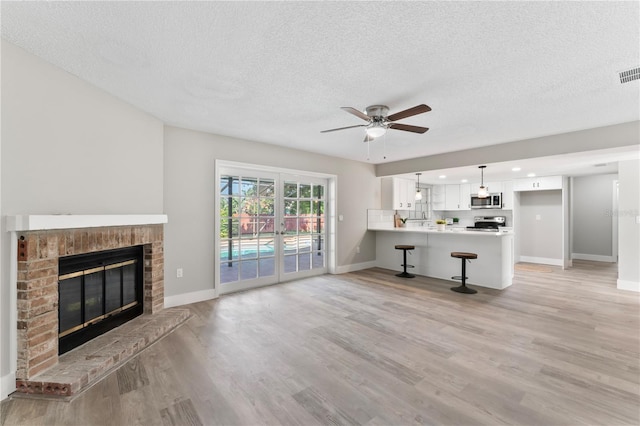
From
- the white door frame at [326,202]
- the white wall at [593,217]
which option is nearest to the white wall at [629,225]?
the white wall at [593,217]

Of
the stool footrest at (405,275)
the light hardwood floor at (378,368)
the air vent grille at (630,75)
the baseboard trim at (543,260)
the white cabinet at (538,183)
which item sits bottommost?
the light hardwood floor at (378,368)

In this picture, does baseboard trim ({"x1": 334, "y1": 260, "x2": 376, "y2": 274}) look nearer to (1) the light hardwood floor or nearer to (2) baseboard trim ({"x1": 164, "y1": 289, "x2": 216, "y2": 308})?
(1) the light hardwood floor

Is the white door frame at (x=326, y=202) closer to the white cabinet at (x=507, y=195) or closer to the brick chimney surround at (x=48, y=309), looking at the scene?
the brick chimney surround at (x=48, y=309)

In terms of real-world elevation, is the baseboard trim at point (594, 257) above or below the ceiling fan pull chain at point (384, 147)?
below

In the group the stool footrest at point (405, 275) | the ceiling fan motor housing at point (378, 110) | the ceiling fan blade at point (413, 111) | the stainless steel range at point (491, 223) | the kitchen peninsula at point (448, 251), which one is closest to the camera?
the ceiling fan blade at point (413, 111)

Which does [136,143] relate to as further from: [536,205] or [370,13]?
[536,205]

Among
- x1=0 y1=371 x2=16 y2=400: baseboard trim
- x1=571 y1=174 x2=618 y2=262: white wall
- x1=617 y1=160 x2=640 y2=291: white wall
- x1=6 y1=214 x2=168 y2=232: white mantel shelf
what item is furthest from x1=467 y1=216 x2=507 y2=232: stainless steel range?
x1=0 y1=371 x2=16 y2=400: baseboard trim

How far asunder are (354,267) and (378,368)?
3941 mm

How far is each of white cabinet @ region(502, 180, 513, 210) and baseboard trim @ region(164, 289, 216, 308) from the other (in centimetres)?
743

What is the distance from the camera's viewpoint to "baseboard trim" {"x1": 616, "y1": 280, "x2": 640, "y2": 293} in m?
4.57

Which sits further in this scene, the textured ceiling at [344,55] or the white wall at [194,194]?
the white wall at [194,194]

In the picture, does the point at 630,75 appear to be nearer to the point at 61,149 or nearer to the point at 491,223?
the point at 61,149

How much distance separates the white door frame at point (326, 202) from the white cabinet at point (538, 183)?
4977mm

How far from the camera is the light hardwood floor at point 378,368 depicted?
70.5 inches
